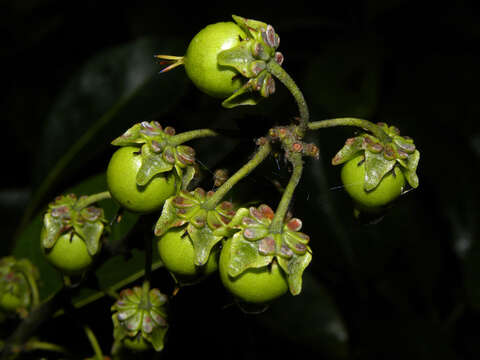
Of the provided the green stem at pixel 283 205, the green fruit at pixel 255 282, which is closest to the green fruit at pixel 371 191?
the green stem at pixel 283 205

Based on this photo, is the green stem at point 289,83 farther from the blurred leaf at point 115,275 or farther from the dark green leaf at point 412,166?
the blurred leaf at point 115,275

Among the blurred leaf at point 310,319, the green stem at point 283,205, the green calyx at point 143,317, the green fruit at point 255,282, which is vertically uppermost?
the green stem at point 283,205

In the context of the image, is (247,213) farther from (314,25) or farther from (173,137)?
(314,25)

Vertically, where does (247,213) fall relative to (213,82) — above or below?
below

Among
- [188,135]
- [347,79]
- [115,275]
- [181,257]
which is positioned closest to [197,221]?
[181,257]

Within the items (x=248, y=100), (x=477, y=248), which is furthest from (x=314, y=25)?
(x=248, y=100)

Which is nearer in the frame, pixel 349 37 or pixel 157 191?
pixel 157 191

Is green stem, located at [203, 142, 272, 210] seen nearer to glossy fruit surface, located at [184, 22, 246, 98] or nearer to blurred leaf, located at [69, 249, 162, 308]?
glossy fruit surface, located at [184, 22, 246, 98]
